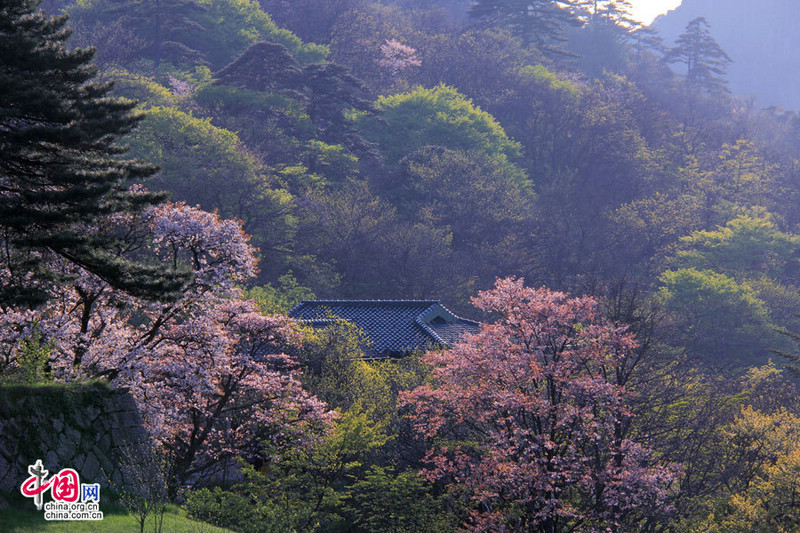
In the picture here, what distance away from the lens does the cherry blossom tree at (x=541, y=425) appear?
1675 centimetres

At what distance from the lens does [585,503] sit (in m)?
18.2

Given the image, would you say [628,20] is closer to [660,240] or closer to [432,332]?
[660,240]

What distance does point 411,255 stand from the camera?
49.4 m

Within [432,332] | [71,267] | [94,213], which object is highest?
[94,213]

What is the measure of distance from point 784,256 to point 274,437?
49928mm

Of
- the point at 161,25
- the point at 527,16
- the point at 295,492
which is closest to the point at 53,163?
the point at 295,492

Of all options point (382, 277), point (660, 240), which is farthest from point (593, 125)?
point (382, 277)

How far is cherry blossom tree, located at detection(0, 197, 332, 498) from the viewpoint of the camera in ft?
48.5

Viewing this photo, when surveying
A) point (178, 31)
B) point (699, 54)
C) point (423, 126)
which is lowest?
point (423, 126)

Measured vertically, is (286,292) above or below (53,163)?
below

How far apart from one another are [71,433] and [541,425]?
1079 cm

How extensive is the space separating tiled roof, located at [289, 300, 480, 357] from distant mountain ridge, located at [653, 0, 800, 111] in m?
110

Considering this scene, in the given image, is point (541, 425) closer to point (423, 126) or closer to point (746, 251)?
point (746, 251)

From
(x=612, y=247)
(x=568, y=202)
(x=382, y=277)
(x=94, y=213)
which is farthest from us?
(x=568, y=202)
